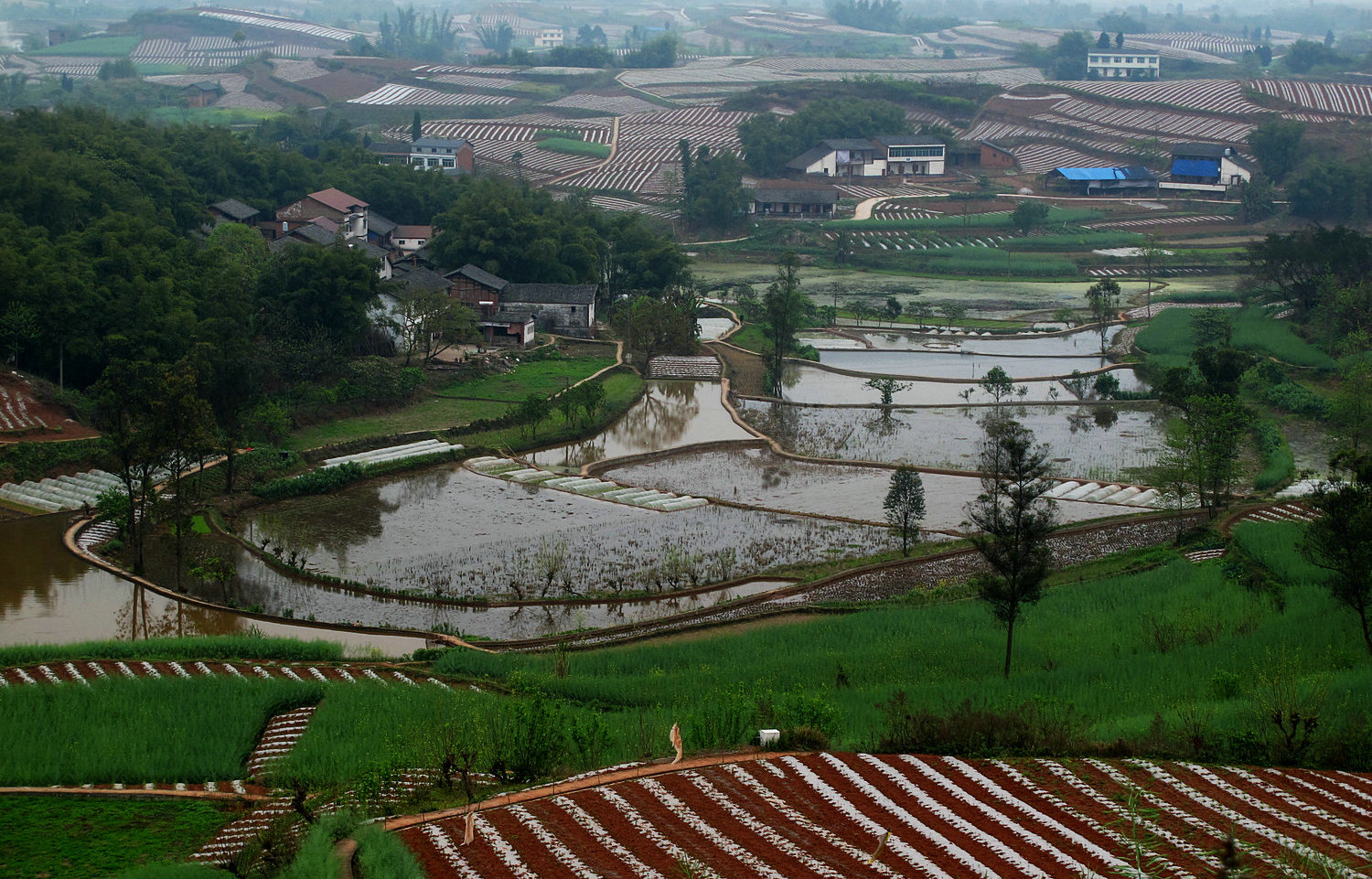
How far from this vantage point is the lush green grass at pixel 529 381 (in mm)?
29078

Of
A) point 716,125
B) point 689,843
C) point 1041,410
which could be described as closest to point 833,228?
point 716,125

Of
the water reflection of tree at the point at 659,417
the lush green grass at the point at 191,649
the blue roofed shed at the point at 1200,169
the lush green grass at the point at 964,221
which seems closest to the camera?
the lush green grass at the point at 191,649

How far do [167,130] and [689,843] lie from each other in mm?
42217

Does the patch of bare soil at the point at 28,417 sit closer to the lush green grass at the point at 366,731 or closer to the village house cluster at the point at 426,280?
the village house cluster at the point at 426,280

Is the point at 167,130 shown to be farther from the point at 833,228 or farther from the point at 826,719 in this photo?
the point at 826,719

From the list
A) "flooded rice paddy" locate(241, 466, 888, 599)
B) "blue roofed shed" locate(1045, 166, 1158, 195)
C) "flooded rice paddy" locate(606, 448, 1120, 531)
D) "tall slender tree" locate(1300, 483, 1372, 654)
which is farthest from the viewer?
"blue roofed shed" locate(1045, 166, 1158, 195)

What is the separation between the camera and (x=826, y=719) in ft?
36.8

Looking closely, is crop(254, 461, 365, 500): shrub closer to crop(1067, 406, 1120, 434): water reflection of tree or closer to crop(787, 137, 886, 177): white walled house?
crop(1067, 406, 1120, 434): water reflection of tree

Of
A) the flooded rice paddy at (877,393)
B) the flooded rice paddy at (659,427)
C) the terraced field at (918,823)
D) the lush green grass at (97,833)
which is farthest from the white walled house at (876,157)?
the lush green grass at (97,833)

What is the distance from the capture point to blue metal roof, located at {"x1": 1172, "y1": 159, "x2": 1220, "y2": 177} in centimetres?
6138

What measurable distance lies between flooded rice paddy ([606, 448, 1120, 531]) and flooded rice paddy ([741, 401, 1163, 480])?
3.22ft

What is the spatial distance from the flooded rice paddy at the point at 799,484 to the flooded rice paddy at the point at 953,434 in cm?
98

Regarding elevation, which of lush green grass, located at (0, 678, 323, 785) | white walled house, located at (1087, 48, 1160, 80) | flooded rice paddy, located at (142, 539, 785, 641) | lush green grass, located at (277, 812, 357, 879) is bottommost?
flooded rice paddy, located at (142, 539, 785, 641)

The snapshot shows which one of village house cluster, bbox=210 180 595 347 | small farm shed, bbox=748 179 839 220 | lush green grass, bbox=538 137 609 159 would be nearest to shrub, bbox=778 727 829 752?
village house cluster, bbox=210 180 595 347
